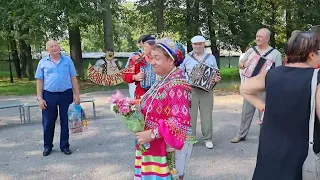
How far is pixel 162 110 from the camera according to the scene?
100 inches

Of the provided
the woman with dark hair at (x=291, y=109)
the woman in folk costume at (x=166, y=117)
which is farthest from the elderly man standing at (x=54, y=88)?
the woman with dark hair at (x=291, y=109)

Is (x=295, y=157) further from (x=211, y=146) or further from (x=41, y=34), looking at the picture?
(x=41, y=34)

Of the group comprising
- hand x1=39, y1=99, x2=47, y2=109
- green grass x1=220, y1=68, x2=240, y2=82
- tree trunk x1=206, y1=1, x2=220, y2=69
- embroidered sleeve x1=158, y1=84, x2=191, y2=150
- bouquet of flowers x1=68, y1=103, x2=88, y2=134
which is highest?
tree trunk x1=206, y1=1, x2=220, y2=69

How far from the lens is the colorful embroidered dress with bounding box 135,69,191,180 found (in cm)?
248

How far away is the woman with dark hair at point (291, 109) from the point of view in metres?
2.07

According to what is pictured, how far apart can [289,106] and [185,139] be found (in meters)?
0.74

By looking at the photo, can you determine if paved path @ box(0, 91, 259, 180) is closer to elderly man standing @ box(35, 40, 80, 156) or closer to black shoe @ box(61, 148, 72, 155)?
black shoe @ box(61, 148, 72, 155)

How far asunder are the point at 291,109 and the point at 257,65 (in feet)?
9.61

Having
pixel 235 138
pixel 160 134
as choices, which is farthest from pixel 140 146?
pixel 235 138

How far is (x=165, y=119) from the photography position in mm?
2531

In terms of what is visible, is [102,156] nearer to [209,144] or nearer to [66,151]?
[66,151]

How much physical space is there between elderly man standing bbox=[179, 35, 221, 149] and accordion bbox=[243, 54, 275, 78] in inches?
21.4

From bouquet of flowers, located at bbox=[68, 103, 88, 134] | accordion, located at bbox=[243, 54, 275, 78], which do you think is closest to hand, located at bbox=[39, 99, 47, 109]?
bouquet of flowers, located at bbox=[68, 103, 88, 134]

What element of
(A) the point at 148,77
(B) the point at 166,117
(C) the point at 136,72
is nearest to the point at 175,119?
(B) the point at 166,117
